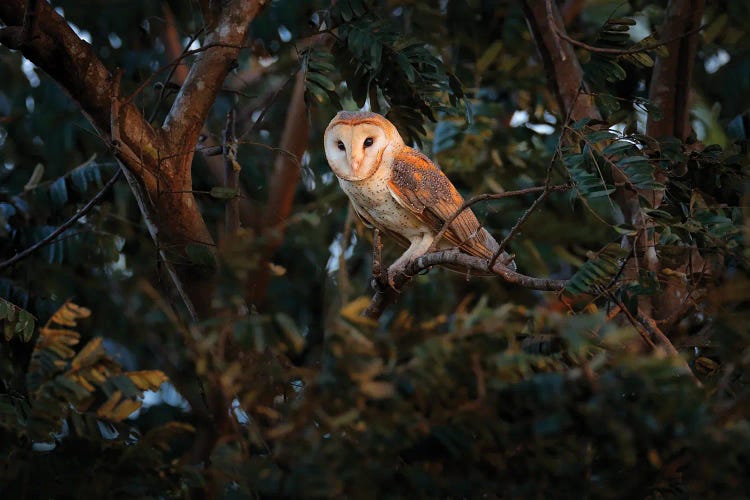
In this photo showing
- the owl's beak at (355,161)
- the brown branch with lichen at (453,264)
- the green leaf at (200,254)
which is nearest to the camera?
the brown branch with lichen at (453,264)

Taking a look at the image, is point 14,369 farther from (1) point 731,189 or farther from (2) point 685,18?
(2) point 685,18

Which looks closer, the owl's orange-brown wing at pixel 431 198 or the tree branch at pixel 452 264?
the tree branch at pixel 452 264

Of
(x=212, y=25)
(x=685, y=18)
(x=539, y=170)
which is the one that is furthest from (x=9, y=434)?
(x=539, y=170)

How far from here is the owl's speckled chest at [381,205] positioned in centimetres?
388

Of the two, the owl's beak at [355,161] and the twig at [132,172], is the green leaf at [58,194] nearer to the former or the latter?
the twig at [132,172]

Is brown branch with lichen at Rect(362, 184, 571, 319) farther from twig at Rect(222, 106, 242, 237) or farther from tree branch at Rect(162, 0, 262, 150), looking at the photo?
tree branch at Rect(162, 0, 262, 150)

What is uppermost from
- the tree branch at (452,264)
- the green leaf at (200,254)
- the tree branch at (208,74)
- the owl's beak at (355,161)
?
the tree branch at (208,74)

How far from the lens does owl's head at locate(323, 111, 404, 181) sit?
12.5ft

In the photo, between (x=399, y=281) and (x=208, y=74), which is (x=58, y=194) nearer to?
(x=208, y=74)

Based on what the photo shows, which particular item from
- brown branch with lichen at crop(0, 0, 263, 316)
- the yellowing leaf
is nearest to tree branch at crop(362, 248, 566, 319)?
brown branch with lichen at crop(0, 0, 263, 316)

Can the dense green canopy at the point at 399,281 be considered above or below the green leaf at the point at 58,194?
below

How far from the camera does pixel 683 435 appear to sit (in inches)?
78.5

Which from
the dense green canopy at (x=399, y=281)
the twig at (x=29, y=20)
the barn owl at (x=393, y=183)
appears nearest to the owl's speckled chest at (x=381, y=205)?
the barn owl at (x=393, y=183)

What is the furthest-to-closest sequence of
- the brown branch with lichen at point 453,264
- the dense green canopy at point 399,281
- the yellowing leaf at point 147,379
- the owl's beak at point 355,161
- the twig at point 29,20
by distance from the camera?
the owl's beak at point 355,161 < the twig at point 29,20 < the brown branch with lichen at point 453,264 < the yellowing leaf at point 147,379 < the dense green canopy at point 399,281
